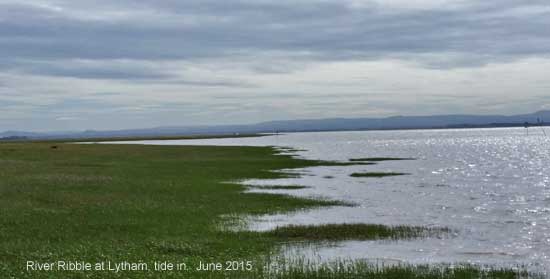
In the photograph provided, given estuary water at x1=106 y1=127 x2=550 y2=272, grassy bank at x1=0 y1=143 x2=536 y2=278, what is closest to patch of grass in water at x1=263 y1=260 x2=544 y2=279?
grassy bank at x1=0 y1=143 x2=536 y2=278

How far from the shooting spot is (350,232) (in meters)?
31.5

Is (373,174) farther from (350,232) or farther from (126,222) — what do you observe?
(126,222)

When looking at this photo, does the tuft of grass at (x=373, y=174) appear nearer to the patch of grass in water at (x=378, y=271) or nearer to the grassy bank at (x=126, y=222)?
the grassy bank at (x=126, y=222)

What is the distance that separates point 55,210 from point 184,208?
8.15 metres

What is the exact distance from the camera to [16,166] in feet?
212

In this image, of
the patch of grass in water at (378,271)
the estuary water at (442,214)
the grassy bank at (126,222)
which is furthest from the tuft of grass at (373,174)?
the patch of grass in water at (378,271)

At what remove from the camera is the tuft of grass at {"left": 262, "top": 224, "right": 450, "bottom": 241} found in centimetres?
3031

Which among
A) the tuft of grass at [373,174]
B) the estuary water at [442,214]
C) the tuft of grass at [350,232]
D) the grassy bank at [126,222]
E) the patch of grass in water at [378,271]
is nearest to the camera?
the patch of grass in water at [378,271]

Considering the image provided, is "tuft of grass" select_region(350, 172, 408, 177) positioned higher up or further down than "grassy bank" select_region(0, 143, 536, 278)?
further down

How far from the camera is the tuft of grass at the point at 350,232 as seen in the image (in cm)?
3031

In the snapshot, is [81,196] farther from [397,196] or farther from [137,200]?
[397,196]

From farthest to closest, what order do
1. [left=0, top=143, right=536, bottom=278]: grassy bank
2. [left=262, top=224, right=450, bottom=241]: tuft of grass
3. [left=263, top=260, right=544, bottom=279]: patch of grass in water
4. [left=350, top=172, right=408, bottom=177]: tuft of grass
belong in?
[left=350, top=172, right=408, bottom=177]: tuft of grass
[left=262, top=224, right=450, bottom=241]: tuft of grass
[left=0, top=143, right=536, bottom=278]: grassy bank
[left=263, top=260, right=544, bottom=279]: patch of grass in water

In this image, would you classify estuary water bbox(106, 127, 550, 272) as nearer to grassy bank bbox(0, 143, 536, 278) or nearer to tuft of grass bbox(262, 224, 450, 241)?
tuft of grass bbox(262, 224, 450, 241)

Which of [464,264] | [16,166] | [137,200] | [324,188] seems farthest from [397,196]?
[16,166]
